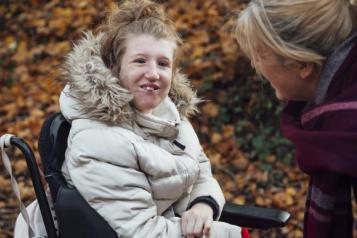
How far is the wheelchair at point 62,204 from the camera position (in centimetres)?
213

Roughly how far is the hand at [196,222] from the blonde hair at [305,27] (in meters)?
0.77

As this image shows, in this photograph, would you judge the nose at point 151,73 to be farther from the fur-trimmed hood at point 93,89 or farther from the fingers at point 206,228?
the fingers at point 206,228

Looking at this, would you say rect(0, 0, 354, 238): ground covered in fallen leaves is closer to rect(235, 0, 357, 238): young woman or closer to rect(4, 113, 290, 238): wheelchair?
rect(4, 113, 290, 238): wheelchair

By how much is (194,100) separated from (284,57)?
0.88m

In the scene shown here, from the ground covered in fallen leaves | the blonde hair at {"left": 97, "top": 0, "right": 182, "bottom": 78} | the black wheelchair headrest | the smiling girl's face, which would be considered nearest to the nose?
the smiling girl's face

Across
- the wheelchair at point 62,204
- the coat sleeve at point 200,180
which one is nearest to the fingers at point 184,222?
the coat sleeve at point 200,180

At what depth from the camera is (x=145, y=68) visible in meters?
2.26

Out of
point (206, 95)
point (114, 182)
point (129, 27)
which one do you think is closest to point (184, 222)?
point (114, 182)

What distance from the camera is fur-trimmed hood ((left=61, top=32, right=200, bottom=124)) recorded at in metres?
2.20

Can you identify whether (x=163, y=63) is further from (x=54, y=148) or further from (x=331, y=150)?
(x=331, y=150)

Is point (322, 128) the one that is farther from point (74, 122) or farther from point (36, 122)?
point (36, 122)

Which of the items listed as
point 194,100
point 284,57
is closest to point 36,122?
point 194,100

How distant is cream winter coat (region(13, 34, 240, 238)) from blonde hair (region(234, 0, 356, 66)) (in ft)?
2.16

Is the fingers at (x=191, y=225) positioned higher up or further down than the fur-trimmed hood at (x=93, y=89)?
further down
